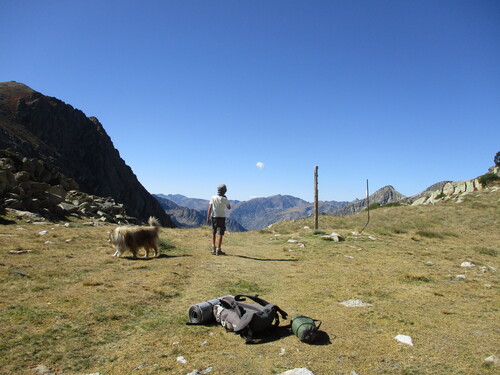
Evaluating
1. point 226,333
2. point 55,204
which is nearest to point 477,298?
point 226,333

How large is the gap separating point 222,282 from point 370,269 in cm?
539

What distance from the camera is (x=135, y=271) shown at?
9.07 meters

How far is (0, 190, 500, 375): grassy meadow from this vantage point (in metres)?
4.22

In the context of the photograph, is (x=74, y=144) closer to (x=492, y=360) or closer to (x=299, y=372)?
(x=299, y=372)

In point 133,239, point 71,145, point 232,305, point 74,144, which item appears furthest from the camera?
point 74,144

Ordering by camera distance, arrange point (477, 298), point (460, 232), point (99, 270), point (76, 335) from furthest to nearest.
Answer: point (460, 232)
point (99, 270)
point (477, 298)
point (76, 335)

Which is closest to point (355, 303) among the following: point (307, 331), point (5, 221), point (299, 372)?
point (307, 331)

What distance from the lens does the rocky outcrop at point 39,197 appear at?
53.4 feet

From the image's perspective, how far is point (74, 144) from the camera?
164750 millimetres

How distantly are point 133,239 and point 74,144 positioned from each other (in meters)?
179

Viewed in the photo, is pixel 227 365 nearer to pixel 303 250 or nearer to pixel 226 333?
pixel 226 333

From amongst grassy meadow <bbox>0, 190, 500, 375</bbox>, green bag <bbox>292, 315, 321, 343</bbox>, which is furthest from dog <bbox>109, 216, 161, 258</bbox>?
green bag <bbox>292, 315, 321, 343</bbox>

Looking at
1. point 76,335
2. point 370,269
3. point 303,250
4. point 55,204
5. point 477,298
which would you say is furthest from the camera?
point 55,204

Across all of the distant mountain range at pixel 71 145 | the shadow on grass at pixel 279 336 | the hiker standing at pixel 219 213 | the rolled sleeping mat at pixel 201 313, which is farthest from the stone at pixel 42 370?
the distant mountain range at pixel 71 145
